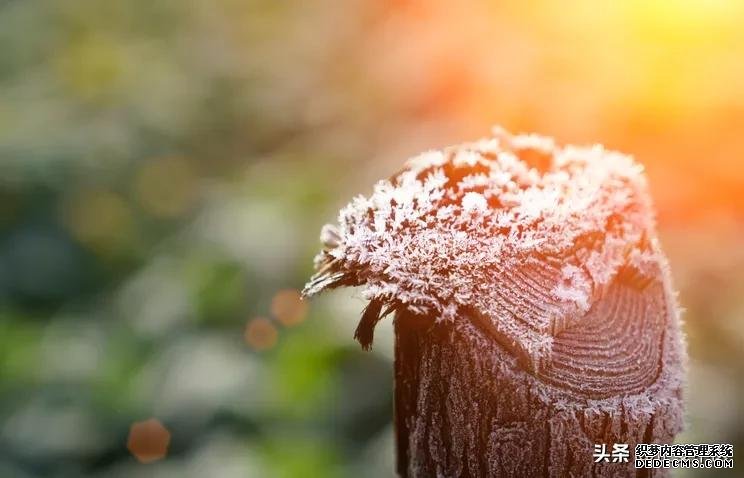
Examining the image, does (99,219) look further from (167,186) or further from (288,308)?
(288,308)

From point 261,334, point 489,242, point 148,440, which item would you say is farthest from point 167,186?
point 489,242

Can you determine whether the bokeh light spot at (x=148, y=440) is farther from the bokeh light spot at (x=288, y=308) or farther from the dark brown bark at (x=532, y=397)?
the dark brown bark at (x=532, y=397)

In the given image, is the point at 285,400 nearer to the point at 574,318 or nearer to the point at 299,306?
the point at 299,306

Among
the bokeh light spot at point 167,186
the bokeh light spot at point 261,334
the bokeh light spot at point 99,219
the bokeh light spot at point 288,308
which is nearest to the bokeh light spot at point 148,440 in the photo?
the bokeh light spot at point 261,334

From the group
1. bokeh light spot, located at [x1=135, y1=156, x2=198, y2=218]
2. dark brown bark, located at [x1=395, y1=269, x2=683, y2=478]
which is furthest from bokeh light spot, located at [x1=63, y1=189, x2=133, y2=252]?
dark brown bark, located at [x1=395, y1=269, x2=683, y2=478]

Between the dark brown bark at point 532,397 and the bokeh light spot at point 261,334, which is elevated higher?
the bokeh light spot at point 261,334

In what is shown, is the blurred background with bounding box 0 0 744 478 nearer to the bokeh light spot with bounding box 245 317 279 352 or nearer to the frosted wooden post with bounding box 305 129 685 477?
the bokeh light spot with bounding box 245 317 279 352
